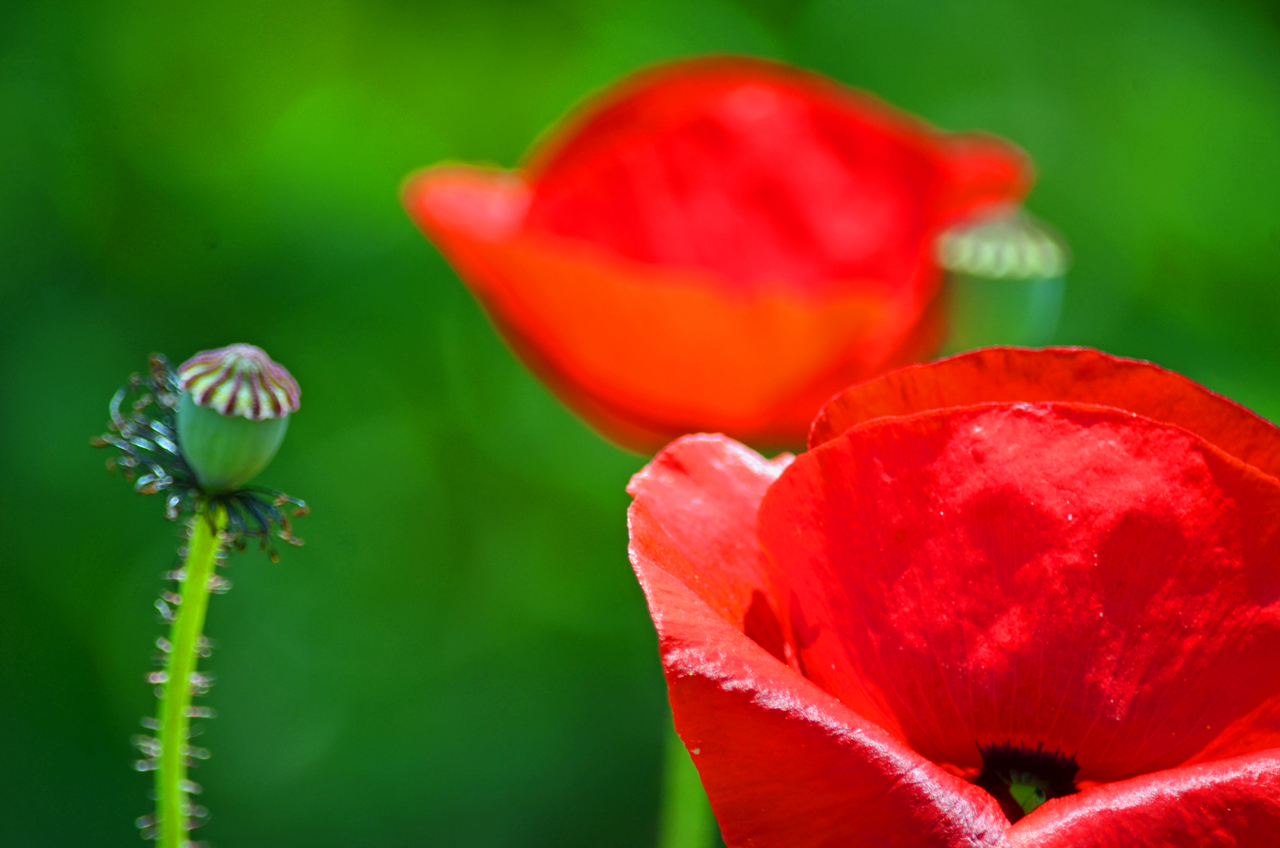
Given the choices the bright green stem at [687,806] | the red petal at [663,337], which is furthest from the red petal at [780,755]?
the red petal at [663,337]

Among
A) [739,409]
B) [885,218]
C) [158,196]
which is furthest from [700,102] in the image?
[158,196]

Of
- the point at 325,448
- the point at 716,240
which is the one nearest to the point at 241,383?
the point at 716,240

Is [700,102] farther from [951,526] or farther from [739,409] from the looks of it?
[951,526]

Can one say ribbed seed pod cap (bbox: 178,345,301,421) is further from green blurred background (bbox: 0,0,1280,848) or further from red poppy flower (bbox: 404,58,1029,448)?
green blurred background (bbox: 0,0,1280,848)

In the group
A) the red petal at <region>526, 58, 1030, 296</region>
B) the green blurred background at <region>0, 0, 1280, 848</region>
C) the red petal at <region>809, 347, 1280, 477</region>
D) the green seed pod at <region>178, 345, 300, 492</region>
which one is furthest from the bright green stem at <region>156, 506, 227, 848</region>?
the green blurred background at <region>0, 0, 1280, 848</region>

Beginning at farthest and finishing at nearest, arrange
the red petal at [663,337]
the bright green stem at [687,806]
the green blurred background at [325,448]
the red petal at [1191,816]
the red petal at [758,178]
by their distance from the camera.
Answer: the green blurred background at [325,448], the red petal at [758,178], the red petal at [663,337], the bright green stem at [687,806], the red petal at [1191,816]

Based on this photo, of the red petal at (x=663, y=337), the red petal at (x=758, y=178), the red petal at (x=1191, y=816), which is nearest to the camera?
the red petal at (x=1191, y=816)

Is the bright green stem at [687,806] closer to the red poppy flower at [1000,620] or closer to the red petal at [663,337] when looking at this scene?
the red poppy flower at [1000,620]
